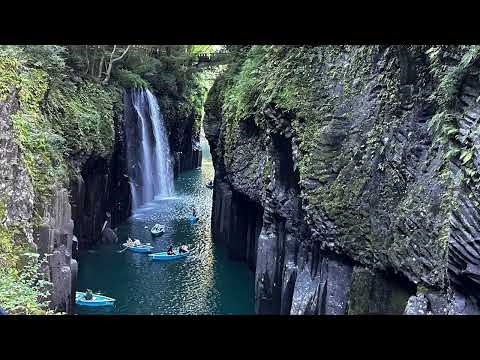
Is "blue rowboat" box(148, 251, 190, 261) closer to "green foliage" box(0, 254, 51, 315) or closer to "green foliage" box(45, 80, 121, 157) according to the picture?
"green foliage" box(45, 80, 121, 157)

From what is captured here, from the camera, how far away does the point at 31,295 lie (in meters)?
8.32

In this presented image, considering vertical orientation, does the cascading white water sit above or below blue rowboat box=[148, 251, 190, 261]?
above

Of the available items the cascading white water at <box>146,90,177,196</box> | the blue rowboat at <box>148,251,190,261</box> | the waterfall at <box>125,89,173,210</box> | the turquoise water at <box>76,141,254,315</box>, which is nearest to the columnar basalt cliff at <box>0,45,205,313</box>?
the waterfall at <box>125,89,173,210</box>

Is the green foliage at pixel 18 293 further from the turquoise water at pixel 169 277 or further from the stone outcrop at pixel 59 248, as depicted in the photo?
the turquoise water at pixel 169 277

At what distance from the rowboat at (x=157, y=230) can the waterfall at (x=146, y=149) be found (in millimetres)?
5283

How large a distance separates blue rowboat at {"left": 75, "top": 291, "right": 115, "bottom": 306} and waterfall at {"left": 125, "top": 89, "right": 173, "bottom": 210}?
14871 mm

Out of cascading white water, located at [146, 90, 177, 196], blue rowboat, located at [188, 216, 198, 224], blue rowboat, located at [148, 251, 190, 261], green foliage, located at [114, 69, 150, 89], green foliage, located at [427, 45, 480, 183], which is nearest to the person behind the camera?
green foliage, located at [427, 45, 480, 183]

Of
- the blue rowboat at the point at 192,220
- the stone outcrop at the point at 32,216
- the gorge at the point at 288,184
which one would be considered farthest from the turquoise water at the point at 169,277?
the stone outcrop at the point at 32,216

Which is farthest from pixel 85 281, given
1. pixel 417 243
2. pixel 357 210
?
pixel 417 243

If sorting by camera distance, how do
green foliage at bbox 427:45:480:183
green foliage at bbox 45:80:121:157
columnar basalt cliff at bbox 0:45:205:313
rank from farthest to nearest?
green foliage at bbox 45:80:121:157 → columnar basalt cliff at bbox 0:45:205:313 → green foliage at bbox 427:45:480:183

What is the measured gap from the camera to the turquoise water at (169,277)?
761 inches

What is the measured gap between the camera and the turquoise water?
19.3 metres
